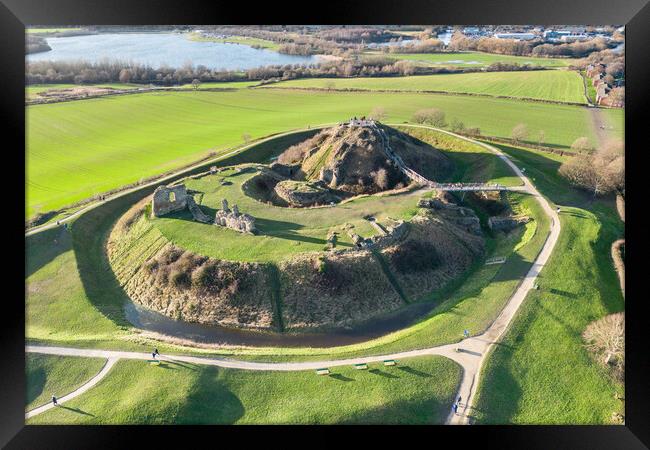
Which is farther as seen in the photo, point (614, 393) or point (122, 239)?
point (122, 239)

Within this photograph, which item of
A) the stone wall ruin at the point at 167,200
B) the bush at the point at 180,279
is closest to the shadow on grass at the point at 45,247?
the stone wall ruin at the point at 167,200

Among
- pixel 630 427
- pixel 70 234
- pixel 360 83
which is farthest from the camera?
pixel 360 83

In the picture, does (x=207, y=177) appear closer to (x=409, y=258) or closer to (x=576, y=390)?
(x=409, y=258)

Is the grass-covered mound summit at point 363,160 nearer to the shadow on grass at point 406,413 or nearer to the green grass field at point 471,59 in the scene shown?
→ the green grass field at point 471,59

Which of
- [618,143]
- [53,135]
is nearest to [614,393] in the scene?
[618,143]

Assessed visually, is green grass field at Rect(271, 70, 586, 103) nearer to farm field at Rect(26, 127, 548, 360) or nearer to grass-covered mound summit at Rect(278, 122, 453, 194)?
Answer: grass-covered mound summit at Rect(278, 122, 453, 194)

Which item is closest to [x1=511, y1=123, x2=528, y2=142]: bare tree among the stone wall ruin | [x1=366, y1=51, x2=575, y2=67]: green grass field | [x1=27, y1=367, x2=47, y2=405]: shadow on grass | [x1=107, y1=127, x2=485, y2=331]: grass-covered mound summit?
[x1=366, y1=51, x2=575, y2=67]: green grass field
